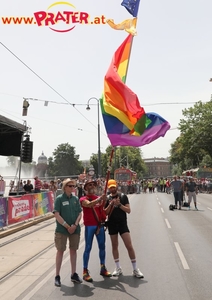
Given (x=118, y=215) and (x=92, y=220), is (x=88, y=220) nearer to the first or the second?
(x=92, y=220)

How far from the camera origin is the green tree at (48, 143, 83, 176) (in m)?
125

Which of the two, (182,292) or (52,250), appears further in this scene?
(52,250)

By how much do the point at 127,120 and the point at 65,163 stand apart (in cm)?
12116

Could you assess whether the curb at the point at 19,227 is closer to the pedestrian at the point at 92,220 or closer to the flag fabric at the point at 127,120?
the pedestrian at the point at 92,220

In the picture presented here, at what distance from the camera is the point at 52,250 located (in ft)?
29.7

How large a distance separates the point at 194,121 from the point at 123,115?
173ft

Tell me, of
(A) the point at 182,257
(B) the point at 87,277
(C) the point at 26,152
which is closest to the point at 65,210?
(B) the point at 87,277

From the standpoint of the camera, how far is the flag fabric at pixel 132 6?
7391 millimetres

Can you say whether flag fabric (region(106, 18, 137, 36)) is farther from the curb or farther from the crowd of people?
the curb

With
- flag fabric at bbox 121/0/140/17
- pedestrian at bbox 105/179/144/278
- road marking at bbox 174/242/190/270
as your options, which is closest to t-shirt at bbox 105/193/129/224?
pedestrian at bbox 105/179/144/278

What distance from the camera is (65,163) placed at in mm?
126312

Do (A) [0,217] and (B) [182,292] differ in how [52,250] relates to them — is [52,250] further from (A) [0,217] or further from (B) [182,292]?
(B) [182,292]

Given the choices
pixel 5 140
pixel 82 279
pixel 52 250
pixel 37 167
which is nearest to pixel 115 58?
pixel 82 279

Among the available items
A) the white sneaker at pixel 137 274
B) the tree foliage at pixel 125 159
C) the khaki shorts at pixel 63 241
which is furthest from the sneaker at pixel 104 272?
the tree foliage at pixel 125 159
